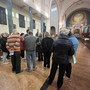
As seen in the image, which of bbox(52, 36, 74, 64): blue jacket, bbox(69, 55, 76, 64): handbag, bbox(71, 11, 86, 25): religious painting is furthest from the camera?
bbox(71, 11, 86, 25): religious painting

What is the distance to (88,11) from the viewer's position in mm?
31984

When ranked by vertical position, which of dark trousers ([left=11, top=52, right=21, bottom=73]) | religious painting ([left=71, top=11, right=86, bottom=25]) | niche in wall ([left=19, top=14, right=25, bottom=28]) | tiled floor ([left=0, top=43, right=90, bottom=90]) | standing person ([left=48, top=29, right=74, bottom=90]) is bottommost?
tiled floor ([left=0, top=43, right=90, bottom=90])

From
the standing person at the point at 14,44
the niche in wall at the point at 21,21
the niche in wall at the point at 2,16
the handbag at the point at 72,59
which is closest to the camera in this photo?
the handbag at the point at 72,59

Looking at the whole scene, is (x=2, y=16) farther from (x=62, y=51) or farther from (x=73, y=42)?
(x=62, y=51)

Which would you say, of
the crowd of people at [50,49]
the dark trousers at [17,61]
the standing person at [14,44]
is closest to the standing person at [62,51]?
the crowd of people at [50,49]

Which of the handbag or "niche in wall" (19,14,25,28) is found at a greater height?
"niche in wall" (19,14,25,28)

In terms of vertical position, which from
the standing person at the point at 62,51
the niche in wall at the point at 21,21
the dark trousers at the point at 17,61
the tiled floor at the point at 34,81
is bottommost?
the tiled floor at the point at 34,81

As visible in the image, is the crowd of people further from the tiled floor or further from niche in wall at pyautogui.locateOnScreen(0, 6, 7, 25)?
niche in wall at pyautogui.locateOnScreen(0, 6, 7, 25)

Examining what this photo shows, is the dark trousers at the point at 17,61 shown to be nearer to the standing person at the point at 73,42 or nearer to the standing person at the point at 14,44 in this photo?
the standing person at the point at 14,44

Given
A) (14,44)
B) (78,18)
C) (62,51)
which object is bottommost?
(62,51)

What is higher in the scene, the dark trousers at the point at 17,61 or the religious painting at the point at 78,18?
the religious painting at the point at 78,18

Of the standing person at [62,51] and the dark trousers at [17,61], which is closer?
the standing person at [62,51]

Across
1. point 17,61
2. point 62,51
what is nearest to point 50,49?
point 17,61

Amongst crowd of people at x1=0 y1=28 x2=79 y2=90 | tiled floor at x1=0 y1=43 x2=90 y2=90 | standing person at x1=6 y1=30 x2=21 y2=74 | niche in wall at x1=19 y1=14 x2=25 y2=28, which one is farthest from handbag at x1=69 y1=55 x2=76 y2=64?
niche in wall at x1=19 y1=14 x2=25 y2=28
